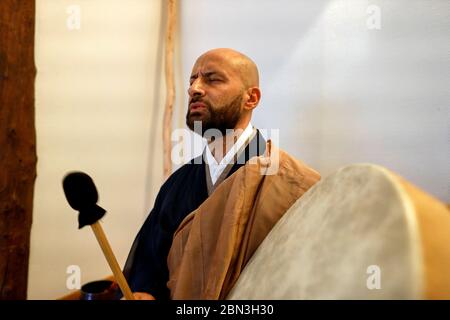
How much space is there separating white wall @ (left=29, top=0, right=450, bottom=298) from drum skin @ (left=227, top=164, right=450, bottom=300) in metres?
0.70

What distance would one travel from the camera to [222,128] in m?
0.95

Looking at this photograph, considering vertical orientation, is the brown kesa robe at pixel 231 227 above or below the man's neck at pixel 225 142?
below

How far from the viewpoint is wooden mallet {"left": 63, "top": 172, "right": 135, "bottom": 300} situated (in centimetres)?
52

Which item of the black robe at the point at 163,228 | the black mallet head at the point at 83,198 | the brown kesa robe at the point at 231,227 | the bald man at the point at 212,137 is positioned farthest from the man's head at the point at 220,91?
the black mallet head at the point at 83,198

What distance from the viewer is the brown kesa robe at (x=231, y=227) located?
57cm

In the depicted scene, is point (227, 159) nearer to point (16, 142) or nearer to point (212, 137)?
point (212, 137)

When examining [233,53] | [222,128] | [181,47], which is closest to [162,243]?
[222,128]

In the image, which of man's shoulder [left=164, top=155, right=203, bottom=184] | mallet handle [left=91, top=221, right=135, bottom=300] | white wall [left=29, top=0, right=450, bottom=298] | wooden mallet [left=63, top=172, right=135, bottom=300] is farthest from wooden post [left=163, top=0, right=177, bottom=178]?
mallet handle [left=91, top=221, right=135, bottom=300]

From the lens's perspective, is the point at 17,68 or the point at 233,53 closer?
the point at 233,53

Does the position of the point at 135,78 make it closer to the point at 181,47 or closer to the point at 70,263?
the point at 181,47

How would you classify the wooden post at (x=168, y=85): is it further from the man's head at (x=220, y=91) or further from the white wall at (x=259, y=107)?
the man's head at (x=220, y=91)

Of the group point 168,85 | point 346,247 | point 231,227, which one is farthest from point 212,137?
point 168,85

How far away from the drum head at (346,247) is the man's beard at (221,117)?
0.47m

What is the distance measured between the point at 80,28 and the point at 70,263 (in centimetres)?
119
